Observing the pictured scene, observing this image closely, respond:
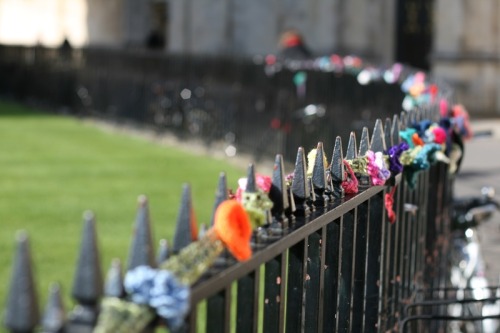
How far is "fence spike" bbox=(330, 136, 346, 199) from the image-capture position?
3326 mm

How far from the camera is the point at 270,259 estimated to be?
2.68 m

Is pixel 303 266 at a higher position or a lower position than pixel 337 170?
lower

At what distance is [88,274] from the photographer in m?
1.89

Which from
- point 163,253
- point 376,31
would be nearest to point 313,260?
point 163,253

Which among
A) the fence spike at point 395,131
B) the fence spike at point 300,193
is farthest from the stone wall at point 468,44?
the fence spike at point 300,193

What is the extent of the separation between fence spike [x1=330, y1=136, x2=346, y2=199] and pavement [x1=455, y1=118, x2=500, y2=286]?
13.0 feet

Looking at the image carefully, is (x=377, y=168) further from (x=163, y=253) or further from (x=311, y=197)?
(x=163, y=253)

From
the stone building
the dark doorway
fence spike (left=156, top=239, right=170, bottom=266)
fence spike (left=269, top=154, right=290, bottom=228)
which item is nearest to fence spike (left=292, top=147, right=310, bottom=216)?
fence spike (left=269, top=154, right=290, bottom=228)

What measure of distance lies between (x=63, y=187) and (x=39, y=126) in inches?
344

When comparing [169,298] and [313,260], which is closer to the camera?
[169,298]

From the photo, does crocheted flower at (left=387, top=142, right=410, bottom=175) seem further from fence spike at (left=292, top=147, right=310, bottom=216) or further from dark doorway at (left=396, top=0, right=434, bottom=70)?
dark doorway at (left=396, top=0, right=434, bottom=70)

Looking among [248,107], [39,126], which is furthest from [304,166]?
[39,126]

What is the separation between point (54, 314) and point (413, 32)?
2667cm

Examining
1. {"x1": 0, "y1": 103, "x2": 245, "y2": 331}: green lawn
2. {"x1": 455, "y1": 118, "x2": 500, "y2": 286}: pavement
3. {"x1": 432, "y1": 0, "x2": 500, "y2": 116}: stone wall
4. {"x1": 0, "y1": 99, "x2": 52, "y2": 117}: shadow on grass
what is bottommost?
{"x1": 0, "y1": 99, "x2": 52, "y2": 117}: shadow on grass
